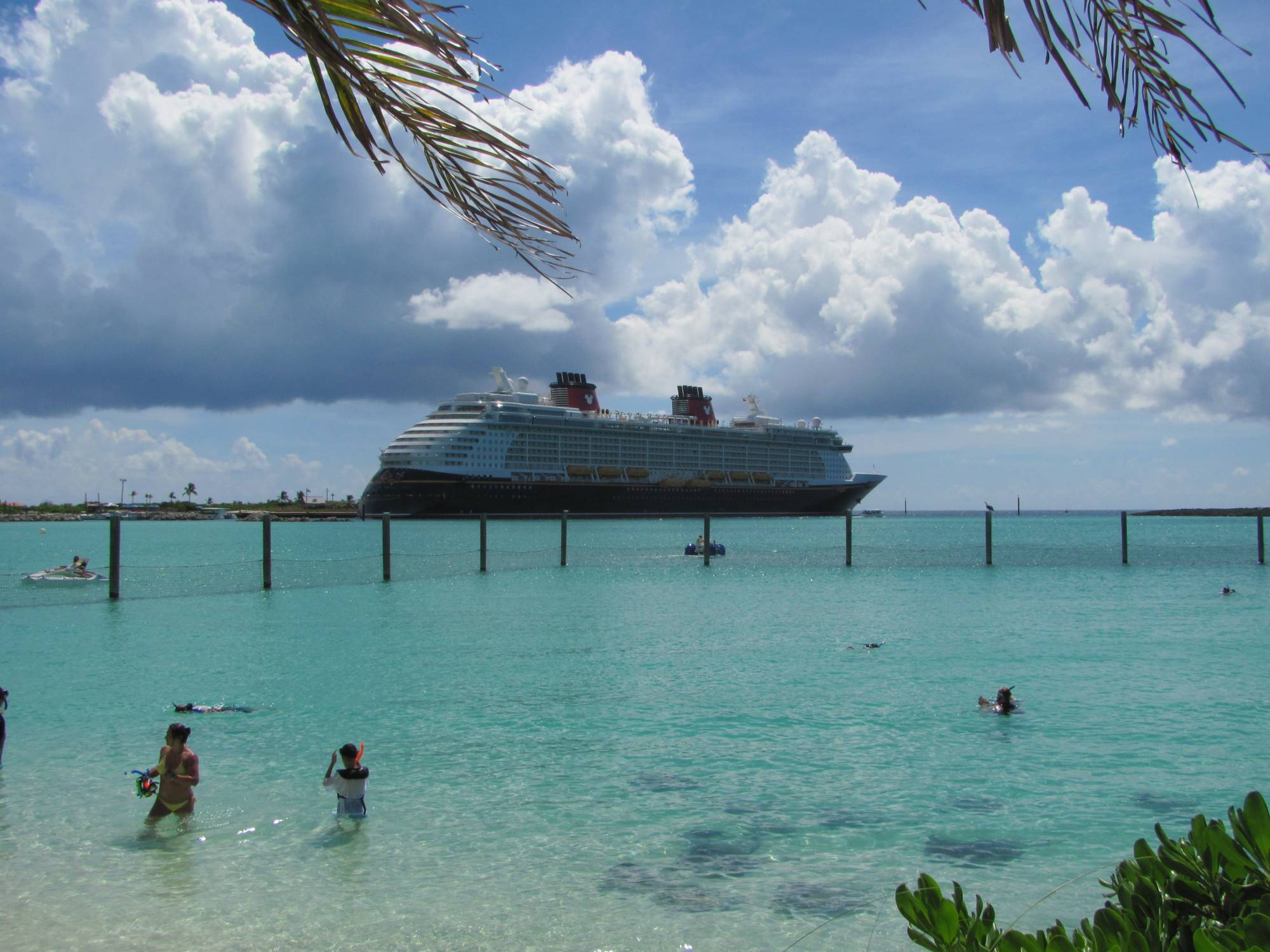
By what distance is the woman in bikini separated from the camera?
20.8 feet

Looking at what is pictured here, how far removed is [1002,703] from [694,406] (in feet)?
270

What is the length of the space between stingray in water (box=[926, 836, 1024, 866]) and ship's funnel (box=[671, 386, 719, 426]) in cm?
8430

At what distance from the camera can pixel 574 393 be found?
3351 inches

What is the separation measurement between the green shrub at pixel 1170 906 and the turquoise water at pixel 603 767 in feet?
7.70

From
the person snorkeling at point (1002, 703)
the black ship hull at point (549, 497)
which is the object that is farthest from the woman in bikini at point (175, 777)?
the black ship hull at point (549, 497)

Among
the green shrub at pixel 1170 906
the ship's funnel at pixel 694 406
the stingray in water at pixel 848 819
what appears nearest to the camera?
the green shrub at pixel 1170 906

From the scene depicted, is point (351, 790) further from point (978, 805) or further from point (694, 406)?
point (694, 406)

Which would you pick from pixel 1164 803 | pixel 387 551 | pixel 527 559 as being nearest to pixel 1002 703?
pixel 1164 803

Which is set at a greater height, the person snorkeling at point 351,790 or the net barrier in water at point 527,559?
the net barrier in water at point 527,559

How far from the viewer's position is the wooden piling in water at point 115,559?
60.3 ft

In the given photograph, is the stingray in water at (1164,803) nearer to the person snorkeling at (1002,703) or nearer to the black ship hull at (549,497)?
the person snorkeling at (1002,703)

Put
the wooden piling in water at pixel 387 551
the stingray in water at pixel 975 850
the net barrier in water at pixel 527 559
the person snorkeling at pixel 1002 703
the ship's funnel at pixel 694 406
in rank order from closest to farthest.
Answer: the stingray in water at pixel 975 850
the person snorkeling at pixel 1002 703
the net barrier in water at pixel 527 559
the wooden piling in water at pixel 387 551
the ship's funnel at pixel 694 406

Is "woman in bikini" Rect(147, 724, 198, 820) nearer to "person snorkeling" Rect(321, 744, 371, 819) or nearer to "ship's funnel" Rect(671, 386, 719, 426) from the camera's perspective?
"person snorkeling" Rect(321, 744, 371, 819)

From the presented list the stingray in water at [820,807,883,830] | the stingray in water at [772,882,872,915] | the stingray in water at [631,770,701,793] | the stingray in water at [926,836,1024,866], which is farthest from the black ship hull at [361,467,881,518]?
the stingray in water at [772,882,872,915]
